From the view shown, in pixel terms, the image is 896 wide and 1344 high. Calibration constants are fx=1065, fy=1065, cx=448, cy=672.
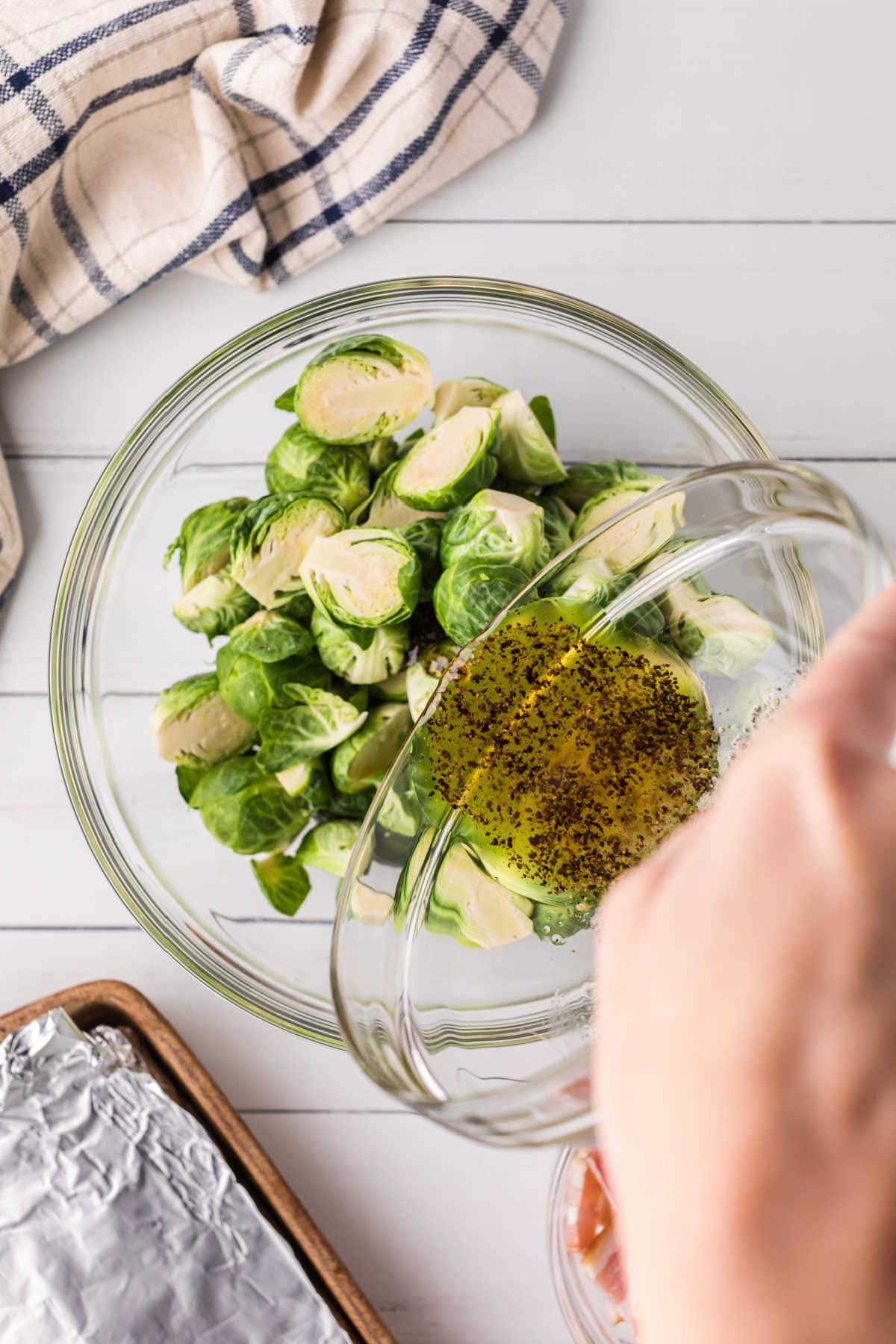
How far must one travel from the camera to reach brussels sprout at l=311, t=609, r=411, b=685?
34.8 inches

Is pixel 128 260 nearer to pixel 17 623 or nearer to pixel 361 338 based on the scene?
pixel 361 338

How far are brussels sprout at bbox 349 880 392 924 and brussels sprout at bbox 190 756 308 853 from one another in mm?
318

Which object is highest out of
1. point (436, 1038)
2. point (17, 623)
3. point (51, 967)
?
point (17, 623)

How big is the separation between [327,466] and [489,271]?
0.92 feet

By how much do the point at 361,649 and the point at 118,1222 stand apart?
0.56 metres

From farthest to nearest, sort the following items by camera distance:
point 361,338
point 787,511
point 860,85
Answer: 1. point 860,85
2. point 361,338
3. point 787,511

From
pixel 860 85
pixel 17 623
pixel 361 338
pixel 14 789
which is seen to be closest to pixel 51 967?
pixel 14 789

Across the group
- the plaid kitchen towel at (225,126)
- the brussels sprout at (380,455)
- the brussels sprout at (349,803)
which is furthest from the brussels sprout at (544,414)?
the brussels sprout at (349,803)

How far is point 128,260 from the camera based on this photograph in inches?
39.4

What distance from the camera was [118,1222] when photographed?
0.95 metres

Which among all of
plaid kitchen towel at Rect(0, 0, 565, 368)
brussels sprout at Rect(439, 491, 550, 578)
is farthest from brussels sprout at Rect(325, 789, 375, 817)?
plaid kitchen towel at Rect(0, 0, 565, 368)

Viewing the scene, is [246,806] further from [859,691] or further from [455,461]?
[859,691]

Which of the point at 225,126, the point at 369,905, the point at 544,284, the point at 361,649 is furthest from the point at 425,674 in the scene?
the point at 225,126

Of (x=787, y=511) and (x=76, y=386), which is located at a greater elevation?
(x=76, y=386)
